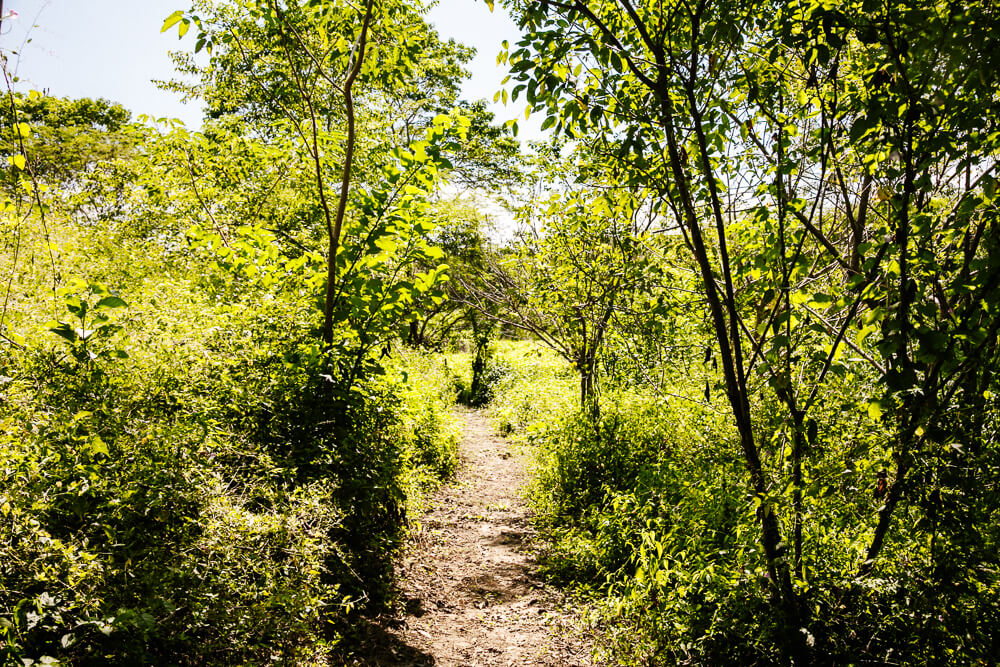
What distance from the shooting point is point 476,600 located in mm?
4770

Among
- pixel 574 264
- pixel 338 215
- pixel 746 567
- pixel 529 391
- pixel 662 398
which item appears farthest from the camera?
pixel 529 391

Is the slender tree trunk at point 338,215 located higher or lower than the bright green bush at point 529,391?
higher

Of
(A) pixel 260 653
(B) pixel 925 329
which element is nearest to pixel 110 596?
(A) pixel 260 653

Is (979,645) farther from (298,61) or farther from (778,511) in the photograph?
(298,61)

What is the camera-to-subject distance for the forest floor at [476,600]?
393cm

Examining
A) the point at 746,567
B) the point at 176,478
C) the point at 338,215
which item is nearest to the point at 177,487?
the point at 176,478

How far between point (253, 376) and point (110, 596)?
1628 millimetres

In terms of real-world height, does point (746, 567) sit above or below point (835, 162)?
below

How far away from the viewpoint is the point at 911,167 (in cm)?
222

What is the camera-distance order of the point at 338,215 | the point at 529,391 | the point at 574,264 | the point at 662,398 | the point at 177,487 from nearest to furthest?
the point at 177,487 → the point at 338,215 → the point at 662,398 → the point at 574,264 → the point at 529,391

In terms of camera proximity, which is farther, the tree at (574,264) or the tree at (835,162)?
the tree at (574,264)

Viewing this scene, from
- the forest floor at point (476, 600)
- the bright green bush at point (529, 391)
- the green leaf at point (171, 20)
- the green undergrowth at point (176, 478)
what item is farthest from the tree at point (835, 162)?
the bright green bush at point (529, 391)

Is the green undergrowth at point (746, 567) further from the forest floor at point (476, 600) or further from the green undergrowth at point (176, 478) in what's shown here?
the green undergrowth at point (176, 478)

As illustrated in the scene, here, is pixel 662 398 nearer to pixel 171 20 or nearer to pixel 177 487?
pixel 177 487
